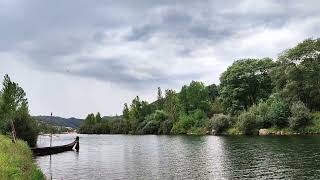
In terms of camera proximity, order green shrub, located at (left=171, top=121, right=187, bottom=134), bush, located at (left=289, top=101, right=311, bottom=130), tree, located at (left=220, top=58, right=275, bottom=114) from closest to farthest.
Result: 1. bush, located at (left=289, top=101, right=311, bottom=130)
2. tree, located at (left=220, top=58, right=275, bottom=114)
3. green shrub, located at (left=171, top=121, right=187, bottom=134)

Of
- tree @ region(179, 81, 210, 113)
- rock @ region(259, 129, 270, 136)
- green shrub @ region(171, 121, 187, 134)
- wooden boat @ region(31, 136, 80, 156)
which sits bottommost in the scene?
wooden boat @ region(31, 136, 80, 156)

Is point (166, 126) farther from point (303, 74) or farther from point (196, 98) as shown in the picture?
point (303, 74)

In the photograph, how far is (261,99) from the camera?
14025cm

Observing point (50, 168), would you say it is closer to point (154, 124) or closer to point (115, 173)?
point (115, 173)

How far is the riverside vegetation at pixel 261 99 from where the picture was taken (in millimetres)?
118375

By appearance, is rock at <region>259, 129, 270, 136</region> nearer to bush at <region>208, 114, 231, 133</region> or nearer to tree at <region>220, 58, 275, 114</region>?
bush at <region>208, 114, 231, 133</region>

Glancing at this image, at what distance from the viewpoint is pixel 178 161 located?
54781 millimetres

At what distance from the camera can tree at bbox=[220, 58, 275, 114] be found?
5797 inches

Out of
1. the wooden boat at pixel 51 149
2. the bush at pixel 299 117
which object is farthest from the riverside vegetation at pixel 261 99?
the wooden boat at pixel 51 149

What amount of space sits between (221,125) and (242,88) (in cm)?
1667

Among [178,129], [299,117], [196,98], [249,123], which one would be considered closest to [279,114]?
[299,117]

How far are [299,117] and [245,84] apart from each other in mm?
38833

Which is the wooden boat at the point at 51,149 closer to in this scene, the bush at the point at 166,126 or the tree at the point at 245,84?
the tree at the point at 245,84

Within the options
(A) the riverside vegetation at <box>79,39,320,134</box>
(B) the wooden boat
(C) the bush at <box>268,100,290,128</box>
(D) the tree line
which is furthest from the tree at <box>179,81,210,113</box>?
(D) the tree line
